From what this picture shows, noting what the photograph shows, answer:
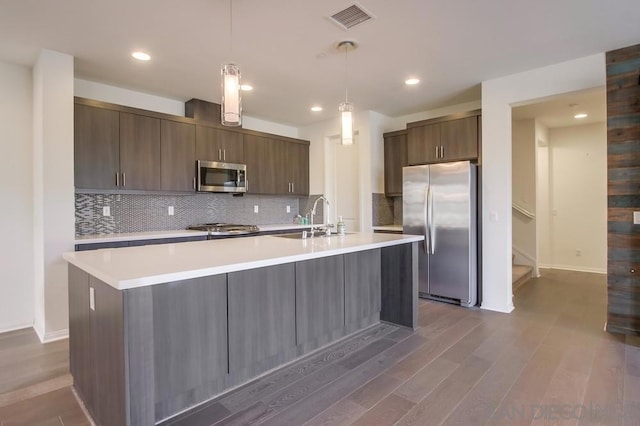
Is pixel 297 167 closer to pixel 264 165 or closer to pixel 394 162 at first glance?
pixel 264 165

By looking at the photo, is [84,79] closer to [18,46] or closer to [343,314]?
[18,46]

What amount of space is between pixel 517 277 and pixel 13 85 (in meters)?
6.61

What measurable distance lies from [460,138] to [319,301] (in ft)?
9.52

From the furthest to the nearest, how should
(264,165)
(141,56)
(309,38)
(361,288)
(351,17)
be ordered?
(264,165) < (141,56) < (361,288) < (309,38) < (351,17)

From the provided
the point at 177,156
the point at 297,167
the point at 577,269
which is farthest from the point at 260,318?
the point at 577,269

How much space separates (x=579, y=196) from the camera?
20.0 feet

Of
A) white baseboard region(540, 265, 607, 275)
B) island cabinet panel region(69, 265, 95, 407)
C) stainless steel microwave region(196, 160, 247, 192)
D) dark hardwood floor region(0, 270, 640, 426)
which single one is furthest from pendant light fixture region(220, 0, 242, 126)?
white baseboard region(540, 265, 607, 275)

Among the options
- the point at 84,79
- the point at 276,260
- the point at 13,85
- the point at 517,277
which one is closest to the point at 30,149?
the point at 13,85

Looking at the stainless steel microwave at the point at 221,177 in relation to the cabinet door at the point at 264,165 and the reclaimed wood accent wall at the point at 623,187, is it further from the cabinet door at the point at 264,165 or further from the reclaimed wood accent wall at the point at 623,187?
the reclaimed wood accent wall at the point at 623,187

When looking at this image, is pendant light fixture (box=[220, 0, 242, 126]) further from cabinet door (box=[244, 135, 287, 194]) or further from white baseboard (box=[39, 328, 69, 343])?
cabinet door (box=[244, 135, 287, 194])

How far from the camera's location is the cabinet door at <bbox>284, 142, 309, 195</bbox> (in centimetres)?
558

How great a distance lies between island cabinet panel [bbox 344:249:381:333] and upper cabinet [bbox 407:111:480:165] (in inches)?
76.5

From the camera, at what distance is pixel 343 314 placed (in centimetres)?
286

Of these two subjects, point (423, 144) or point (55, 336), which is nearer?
point (55, 336)
